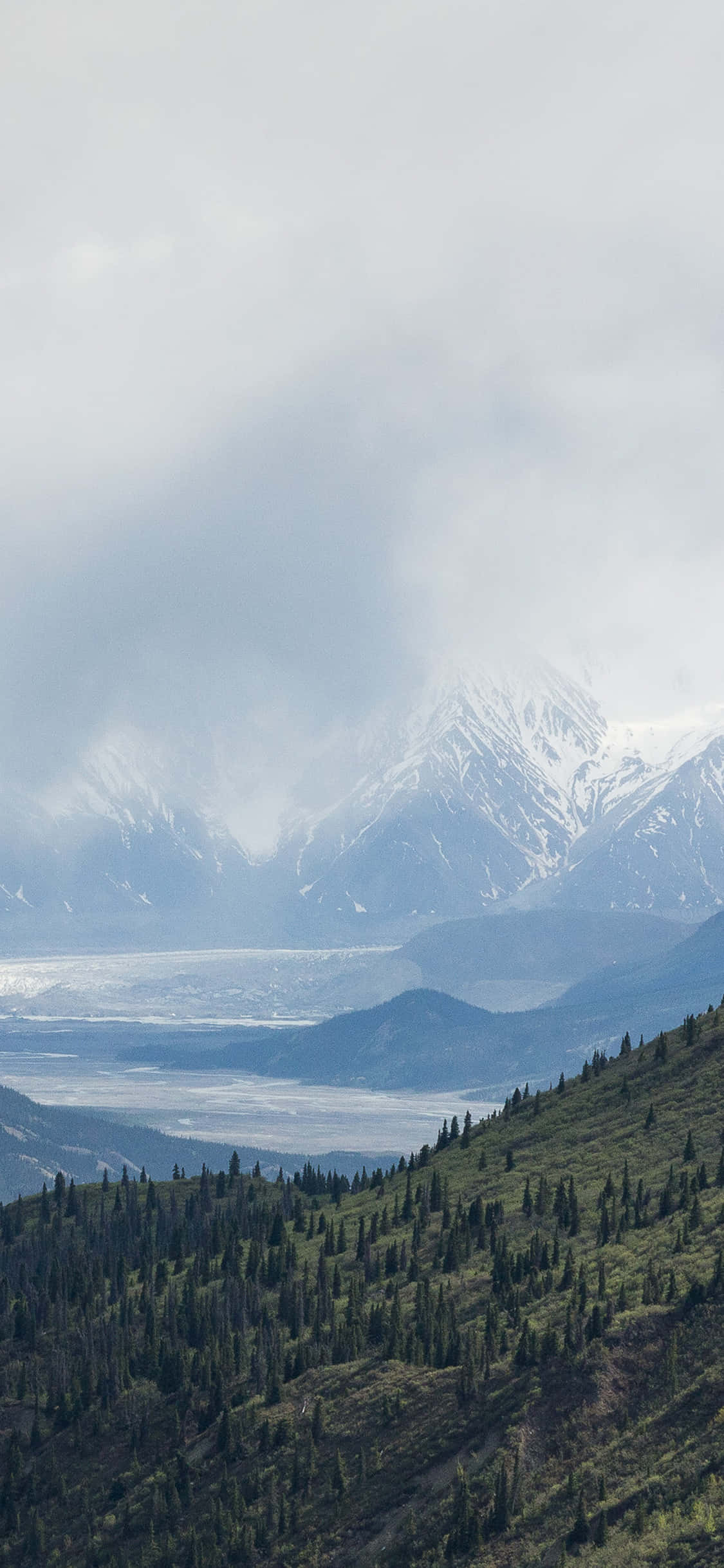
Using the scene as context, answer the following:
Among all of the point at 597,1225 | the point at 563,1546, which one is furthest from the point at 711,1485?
the point at 597,1225

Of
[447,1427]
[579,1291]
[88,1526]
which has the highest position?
[579,1291]

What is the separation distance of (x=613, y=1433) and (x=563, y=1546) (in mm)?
10598

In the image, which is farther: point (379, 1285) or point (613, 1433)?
point (379, 1285)

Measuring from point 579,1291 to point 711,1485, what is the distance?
95.0ft

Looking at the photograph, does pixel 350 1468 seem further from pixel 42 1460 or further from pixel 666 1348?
pixel 42 1460

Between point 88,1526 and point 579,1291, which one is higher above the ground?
point 579,1291

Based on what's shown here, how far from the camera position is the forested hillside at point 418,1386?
110 m

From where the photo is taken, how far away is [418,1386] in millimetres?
127875

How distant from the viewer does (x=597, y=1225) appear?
5999 inches

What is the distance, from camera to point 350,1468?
122812mm

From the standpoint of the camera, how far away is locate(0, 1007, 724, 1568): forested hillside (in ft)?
359

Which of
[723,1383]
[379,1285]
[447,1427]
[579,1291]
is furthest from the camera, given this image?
[379,1285]

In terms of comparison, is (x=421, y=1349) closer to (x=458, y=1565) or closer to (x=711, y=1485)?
(x=458, y=1565)

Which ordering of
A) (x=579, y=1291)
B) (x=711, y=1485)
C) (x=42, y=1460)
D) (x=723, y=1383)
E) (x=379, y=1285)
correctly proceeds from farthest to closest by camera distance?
(x=379, y=1285) → (x=42, y=1460) → (x=579, y=1291) → (x=723, y=1383) → (x=711, y=1485)
